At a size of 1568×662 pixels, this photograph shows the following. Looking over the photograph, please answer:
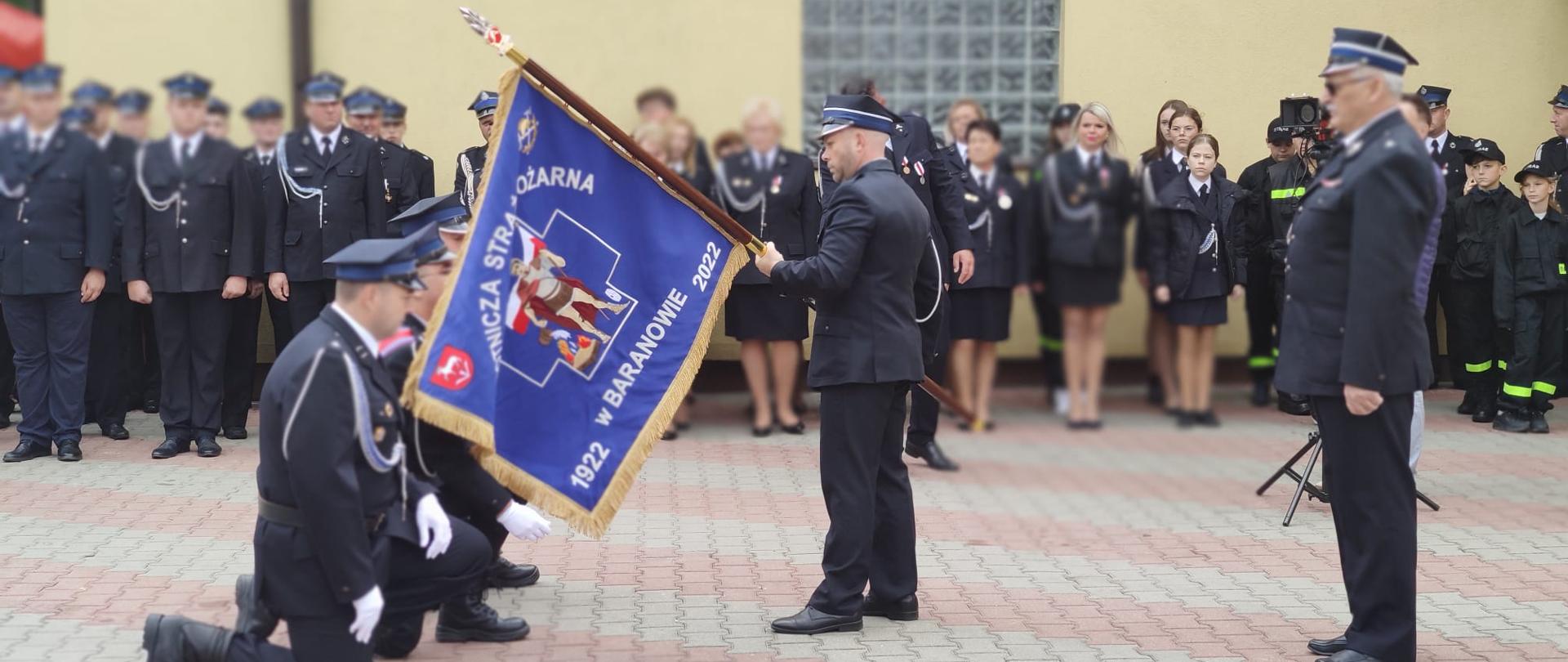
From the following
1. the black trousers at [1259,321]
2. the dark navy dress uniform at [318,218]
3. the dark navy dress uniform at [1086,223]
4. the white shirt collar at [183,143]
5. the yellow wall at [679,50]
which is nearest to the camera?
the dark navy dress uniform at [1086,223]

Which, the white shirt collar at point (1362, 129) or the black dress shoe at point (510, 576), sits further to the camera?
the black dress shoe at point (510, 576)

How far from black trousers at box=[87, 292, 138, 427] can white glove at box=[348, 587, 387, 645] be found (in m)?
5.14

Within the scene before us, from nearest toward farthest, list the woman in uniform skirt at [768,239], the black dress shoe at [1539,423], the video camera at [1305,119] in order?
the woman in uniform skirt at [768,239] → the video camera at [1305,119] → the black dress shoe at [1539,423]

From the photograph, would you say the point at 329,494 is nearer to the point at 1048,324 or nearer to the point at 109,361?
the point at 1048,324

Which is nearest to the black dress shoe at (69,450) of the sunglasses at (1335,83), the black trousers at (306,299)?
the black trousers at (306,299)

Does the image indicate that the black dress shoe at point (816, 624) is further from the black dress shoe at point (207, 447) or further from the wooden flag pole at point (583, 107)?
the black dress shoe at point (207, 447)

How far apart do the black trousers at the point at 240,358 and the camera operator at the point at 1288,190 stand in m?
4.29

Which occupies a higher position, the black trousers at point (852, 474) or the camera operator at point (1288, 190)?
the camera operator at point (1288, 190)

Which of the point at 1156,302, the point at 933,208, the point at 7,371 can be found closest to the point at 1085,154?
the point at 1156,302

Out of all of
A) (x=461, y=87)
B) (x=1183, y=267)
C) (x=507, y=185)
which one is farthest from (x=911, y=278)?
(x=1183, y=267)

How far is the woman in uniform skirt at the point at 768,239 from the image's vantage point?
3.58 meters

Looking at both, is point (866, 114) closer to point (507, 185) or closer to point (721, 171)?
point (721, 171)

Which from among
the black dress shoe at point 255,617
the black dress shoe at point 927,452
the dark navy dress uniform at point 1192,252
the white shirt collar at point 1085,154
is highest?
the white shirt collar at point 1085,154

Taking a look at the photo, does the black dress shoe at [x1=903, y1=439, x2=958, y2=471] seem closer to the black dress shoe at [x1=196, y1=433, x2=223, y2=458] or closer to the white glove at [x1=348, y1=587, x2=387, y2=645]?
the white glove at [x1=348, y1=587, x2=387, y2=645]
